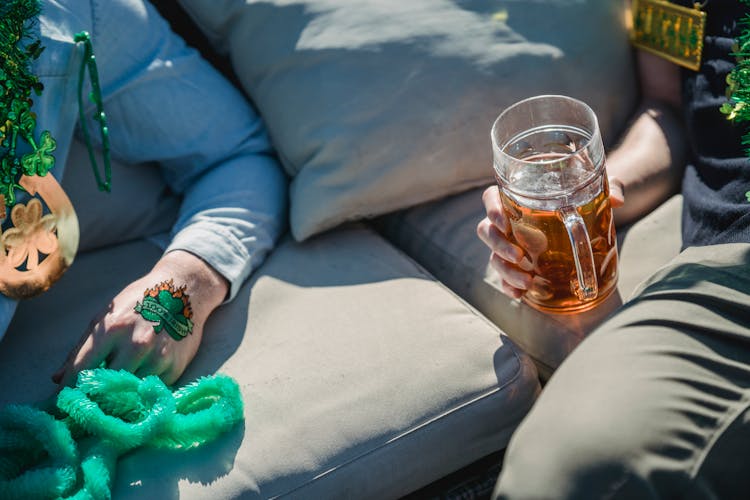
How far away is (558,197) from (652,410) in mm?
252

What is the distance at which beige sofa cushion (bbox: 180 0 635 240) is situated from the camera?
1.22m

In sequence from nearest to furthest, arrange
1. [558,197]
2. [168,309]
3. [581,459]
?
[581,459] < [558,197] < [168,309]

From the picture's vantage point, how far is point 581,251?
0.89 meters

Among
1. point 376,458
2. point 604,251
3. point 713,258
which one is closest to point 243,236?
point 376,458

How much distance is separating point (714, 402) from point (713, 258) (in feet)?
0.71

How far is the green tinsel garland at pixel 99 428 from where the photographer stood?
0.89 metres

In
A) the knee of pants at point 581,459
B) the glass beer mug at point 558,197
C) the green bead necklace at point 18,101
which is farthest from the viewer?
the green bead necklace at point 18,101

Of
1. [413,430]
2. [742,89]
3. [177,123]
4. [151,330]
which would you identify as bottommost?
[413,430]

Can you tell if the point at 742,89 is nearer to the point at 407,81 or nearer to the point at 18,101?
the point at 407,81

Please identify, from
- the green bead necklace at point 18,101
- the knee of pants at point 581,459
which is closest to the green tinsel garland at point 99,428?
the green bead necklace at point 18,101

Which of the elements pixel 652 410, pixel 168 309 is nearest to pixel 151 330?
pixel 168 309

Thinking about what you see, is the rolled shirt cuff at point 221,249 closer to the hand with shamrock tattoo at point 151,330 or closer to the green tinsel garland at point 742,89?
the hand with shamrock tattoo at point 151,330

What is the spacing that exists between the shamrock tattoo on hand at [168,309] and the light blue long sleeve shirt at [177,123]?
10 centimetres

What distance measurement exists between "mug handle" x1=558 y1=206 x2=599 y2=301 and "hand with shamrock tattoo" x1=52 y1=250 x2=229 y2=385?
54cm
